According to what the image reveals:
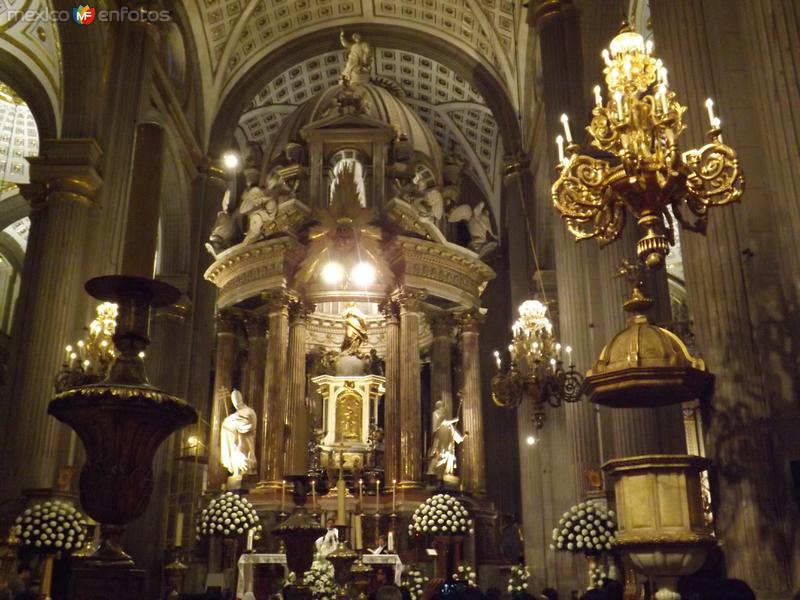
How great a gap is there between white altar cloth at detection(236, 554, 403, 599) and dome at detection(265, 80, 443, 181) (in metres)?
9.59

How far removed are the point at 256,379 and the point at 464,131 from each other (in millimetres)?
10111

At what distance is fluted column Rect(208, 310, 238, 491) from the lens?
15.9m

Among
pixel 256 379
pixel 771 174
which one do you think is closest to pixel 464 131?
pixel 256 379

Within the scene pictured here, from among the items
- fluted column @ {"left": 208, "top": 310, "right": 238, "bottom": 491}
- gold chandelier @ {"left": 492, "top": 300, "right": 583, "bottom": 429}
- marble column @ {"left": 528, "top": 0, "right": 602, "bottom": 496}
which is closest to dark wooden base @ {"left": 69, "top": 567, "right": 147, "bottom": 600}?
gold chandelier @ {"left": 492, "top": 300, "right": 583, "bottom": 429}

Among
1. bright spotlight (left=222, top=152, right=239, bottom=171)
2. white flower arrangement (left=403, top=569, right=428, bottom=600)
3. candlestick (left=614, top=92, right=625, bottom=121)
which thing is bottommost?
white flower arrangement (left=403, top=569, right=428, bottom=600)

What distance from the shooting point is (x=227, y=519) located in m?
12.7

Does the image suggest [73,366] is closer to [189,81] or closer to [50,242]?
[50,242]

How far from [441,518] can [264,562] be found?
2.90 m

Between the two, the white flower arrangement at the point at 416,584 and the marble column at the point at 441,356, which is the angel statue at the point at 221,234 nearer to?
the marble column at the point at 441,356

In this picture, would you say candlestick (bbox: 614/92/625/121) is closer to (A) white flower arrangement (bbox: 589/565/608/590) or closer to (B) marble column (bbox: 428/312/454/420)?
(A) white flower arrangement (bbox: 589/565/608/590)

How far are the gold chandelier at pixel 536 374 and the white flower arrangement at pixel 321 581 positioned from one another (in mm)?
3202

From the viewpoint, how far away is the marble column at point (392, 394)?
51.4 feet

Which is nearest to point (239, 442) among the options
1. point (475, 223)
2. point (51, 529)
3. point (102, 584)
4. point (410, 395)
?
point (410, 395)

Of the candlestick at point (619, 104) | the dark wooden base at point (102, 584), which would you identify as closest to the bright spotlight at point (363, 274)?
the candlestick at point (619, 104)
